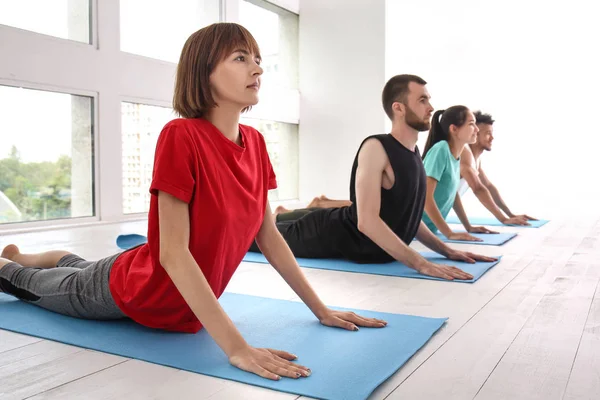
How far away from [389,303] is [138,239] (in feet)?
6.08

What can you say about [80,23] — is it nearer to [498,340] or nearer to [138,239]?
[138,239]

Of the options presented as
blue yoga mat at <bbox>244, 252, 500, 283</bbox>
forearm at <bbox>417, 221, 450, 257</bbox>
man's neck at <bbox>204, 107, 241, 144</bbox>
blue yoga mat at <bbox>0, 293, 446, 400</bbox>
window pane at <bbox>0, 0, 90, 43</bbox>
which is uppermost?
window pane at <bbox>0, 0, 90, 43</bbox>

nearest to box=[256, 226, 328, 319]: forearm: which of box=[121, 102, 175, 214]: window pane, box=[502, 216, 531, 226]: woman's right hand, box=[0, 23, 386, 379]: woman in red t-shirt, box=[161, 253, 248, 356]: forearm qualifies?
box=[0, 23, 386, 379]: woman in red t-shirt

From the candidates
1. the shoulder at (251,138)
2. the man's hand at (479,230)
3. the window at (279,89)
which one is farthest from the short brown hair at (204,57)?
the window at (279,89)

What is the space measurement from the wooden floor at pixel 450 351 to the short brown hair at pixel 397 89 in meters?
0.88

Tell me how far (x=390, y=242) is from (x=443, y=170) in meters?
1.35

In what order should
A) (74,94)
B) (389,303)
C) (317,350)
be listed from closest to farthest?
1. (317,350)
2. (389,303)
3. (74,94)

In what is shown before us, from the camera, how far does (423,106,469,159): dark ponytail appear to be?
3942mm

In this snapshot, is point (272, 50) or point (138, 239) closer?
point (138, 239)

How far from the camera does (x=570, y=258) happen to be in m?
3.14

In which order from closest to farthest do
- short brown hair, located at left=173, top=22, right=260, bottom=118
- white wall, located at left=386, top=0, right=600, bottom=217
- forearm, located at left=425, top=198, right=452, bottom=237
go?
short brown hair, located at left=173, top=22, right=260, bottom=118 < forearm, located at left=425, top=198, right=452, bottom=237 < white wall, located at left=386, top=0, right=600, bottom=217

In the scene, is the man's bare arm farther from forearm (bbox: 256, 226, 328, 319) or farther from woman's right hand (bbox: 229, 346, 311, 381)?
woman's right hand (bbox: 229, 346, 311, 381)

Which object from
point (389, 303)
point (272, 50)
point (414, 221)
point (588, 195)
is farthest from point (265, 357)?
point (588, 195)

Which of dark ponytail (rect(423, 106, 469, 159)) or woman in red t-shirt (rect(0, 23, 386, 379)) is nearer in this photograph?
woman in red t-shirt (rect(0, 23, 386, 379))
